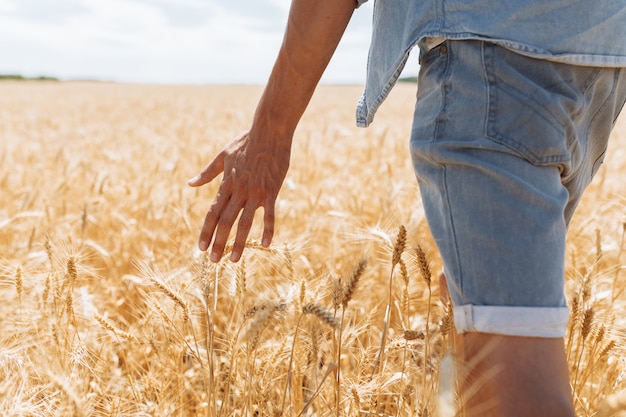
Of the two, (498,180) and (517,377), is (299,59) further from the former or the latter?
(517,377)

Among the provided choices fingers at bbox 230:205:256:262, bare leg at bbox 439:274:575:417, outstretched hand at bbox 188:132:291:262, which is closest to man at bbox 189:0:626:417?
bare leg at bbox 439:274:575:417

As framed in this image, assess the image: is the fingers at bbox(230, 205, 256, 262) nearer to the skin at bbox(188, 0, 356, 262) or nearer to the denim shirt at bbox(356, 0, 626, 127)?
the skin at bbox(188, 0, 356, 262)

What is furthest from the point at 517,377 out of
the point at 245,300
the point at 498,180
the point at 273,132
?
the point at 245,300

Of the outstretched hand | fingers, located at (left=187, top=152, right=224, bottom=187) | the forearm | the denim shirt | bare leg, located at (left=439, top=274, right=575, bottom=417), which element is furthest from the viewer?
fingers, located at (left=187, top=152, right=224, bottom=187)

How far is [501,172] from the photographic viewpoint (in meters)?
0.75

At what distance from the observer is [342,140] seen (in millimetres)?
5445

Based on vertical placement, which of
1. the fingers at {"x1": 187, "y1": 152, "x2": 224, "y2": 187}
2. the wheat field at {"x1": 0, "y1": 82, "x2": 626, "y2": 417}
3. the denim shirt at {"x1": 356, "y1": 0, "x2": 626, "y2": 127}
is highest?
the denim shirt at {"x1": 356, "y1": 0, "x2": 626, "y2": 127}

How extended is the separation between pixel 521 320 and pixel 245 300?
98 centimetres

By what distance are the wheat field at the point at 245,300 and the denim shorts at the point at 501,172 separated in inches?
5.2

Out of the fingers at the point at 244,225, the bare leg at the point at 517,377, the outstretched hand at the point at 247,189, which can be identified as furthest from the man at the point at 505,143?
the fingers at the point at 244,225

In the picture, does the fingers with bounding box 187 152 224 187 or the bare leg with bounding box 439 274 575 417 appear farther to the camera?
the fingers with bounding box 187 152 224 187

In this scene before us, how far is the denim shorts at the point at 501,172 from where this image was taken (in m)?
0.73

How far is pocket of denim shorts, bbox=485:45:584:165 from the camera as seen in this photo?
772 mm

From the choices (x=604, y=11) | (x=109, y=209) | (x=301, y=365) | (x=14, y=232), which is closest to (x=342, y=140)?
(x=109, y=209)
